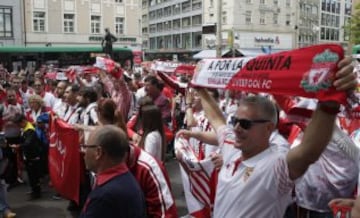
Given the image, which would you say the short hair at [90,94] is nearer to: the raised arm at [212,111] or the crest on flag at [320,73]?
the raised arm at [212,111]

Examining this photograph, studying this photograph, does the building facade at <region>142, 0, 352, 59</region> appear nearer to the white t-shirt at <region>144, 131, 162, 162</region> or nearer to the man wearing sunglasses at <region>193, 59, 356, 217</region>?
the white t-shirt at <region>144, 131, 162, 162</region>

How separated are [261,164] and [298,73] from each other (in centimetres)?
61

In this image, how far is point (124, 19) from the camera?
174ft

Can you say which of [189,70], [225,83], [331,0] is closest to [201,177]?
[225,83]

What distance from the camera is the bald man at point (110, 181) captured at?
8.92 ft

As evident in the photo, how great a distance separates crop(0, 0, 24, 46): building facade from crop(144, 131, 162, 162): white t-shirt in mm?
40951

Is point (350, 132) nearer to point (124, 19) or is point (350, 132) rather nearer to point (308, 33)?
point (124, 19)

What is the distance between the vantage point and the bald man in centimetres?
272

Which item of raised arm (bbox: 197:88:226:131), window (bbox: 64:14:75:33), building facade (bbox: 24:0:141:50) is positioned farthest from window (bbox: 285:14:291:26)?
raised arm (bbox: 197:88:226:131)

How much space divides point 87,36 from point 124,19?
5.07 metres

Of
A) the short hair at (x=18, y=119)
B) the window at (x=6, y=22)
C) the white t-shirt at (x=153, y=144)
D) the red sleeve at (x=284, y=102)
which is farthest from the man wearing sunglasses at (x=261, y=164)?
the window at (x=6, y=22)

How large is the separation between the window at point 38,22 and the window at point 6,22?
3853 mm

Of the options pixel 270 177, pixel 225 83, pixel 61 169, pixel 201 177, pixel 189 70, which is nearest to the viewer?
pixel 270 177

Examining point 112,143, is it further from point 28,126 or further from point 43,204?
point 28,126
